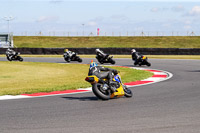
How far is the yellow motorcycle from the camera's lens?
9.63m

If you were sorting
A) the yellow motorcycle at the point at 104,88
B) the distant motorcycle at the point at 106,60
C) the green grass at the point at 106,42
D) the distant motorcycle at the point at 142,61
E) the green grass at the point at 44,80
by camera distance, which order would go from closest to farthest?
the yellow motorcycle at the point at 104,88 → the green grass at the point at 44,80 → the distant motorcycle at the point at 142,61 → the distant motorcycle at the point at 106,60 → the green grass at the point at 106,42

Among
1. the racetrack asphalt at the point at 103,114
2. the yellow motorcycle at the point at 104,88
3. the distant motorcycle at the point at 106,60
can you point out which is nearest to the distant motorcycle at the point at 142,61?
the distant motorcycle at the point at 106,60

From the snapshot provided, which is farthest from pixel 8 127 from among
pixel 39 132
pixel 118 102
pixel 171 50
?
pixel 171 50

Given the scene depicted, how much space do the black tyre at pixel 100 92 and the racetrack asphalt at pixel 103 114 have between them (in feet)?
0.43

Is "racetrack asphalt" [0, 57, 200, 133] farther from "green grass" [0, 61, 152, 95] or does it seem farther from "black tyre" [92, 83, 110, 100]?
"green grass" [0, 61, 152, 95]

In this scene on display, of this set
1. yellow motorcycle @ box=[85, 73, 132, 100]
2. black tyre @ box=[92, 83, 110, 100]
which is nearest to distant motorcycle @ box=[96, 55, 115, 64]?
yellow motorcycle @ box=[85, 73, 132, 100]

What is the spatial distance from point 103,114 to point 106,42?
65.5m

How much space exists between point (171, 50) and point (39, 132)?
36.7 m

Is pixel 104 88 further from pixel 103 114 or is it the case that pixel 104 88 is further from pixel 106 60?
pixel 106 60

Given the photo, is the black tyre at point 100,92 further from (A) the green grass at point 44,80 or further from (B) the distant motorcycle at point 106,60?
(B) the distant motorcycle at point 106,60

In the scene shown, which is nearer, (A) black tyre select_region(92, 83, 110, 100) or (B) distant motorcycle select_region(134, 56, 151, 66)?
(A) black tyre select_region(92, 83, 110, 100)

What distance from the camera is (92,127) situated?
653 cm

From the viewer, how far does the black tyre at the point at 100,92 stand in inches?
380

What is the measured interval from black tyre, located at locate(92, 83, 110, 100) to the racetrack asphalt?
13cm
